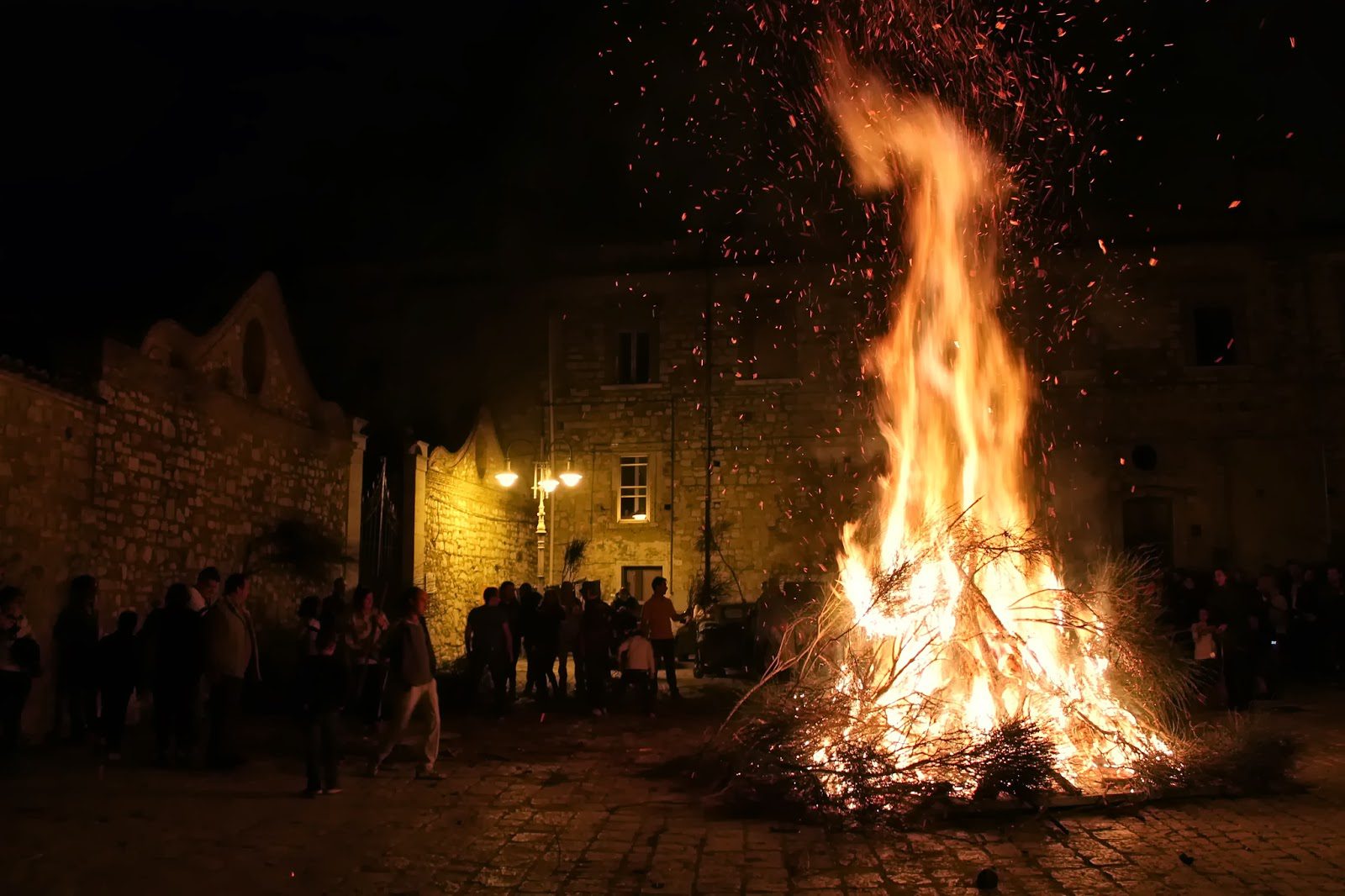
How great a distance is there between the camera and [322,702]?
724 centimetres

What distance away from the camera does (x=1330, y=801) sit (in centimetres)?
699

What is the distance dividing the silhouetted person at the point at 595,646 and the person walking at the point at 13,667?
5.62 m

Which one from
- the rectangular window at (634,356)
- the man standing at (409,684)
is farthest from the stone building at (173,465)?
the rectangular window at (634,356)

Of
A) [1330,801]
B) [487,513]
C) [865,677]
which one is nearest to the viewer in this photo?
[1330,801]

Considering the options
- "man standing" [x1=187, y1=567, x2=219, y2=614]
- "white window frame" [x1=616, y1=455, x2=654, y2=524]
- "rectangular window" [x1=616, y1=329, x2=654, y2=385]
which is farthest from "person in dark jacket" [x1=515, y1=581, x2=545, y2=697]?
"rectangular window" [x1=616, y1=329, x2=654, y2=385]

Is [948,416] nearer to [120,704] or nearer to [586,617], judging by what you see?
[586,617]

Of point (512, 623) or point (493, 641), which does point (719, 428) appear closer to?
point (512, 623)

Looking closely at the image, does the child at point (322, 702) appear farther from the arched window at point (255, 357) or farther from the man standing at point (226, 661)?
the arched window at point (255, 357)

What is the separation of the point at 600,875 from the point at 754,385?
17.9 m

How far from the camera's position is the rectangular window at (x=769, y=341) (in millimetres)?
22625

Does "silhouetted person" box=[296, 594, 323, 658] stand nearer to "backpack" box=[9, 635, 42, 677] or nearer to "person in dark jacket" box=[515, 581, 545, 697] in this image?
"backpack" box=[9, 635, 42, 677]

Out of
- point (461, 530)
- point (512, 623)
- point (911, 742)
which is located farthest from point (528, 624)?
point (461, 530)

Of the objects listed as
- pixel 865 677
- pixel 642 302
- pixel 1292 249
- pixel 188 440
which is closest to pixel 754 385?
pixel 642 302

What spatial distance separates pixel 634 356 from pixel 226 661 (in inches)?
632
